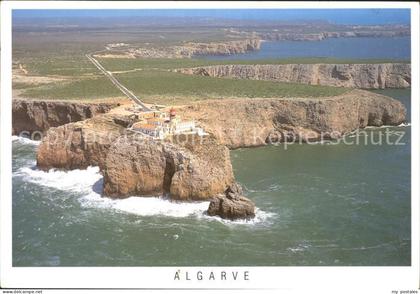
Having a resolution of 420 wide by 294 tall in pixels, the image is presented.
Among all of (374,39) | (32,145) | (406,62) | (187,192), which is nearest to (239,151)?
(187,192)

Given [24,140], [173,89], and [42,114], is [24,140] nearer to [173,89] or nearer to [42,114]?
[42,114]

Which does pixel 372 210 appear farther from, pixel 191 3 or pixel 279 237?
pixel 191 3

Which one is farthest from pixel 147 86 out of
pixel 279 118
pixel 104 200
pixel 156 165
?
pixel 104 200

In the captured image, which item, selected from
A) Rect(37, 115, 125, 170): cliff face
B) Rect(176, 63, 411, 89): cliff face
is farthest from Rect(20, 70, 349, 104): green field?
Rect(176, 63, 411, 89): cliff face
